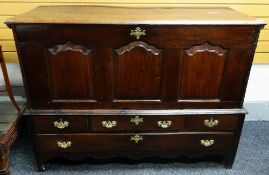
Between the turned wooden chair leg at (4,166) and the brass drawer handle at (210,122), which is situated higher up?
the brass drawer handle at (210,122)

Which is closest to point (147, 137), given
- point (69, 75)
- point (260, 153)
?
point (69, 75)

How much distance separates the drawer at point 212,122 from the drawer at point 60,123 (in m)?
0.73

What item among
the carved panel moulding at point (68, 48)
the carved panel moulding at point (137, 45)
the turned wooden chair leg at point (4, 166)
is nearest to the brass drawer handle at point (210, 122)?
the carved panel moulding at point (137, 45)

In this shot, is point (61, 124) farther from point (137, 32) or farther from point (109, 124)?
point (137, 32)

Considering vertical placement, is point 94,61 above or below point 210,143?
above

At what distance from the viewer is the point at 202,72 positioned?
1664 mm

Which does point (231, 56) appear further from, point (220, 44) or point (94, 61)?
point (94, 61)

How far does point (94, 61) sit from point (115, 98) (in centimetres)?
29

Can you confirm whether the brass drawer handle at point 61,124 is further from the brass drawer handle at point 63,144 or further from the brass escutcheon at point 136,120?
the brass escutcheon at point 136,120

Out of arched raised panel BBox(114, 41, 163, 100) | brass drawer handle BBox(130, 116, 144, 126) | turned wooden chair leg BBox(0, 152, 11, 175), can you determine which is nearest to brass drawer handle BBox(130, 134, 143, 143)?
brass drawer handle BBox(130, 116, 144, 126)

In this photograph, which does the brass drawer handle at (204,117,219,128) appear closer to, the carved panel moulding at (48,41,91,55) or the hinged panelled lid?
the hinged panelled lid

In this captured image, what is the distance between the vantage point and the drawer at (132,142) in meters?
1.86

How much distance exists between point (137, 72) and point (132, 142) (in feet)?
1.78

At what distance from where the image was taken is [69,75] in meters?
1.64
